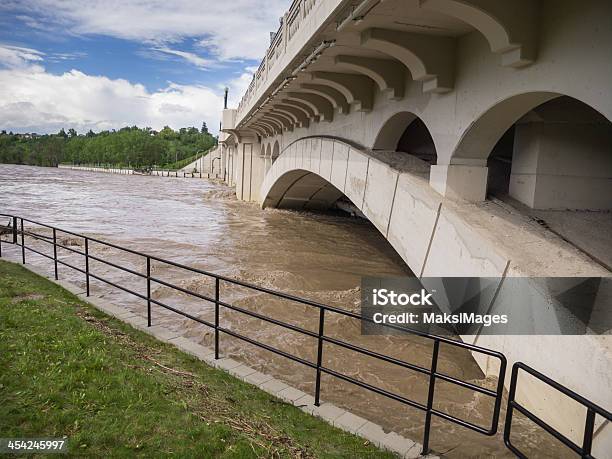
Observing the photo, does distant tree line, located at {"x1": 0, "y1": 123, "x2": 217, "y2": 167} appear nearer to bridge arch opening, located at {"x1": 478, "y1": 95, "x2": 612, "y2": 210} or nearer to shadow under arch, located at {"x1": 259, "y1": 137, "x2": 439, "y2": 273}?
shadow under arch, located at {"x1": 259, "y1": 137, "x2": 439, "y2": 273}

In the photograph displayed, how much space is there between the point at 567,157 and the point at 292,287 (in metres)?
5.89

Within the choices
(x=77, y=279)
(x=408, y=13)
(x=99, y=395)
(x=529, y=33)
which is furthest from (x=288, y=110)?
(x=99, y=395)

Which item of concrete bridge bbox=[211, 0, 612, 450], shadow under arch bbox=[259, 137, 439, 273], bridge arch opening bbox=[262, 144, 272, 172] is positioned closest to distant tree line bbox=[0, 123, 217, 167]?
bridge arch opening bbox=[262, 144, 272, 172]

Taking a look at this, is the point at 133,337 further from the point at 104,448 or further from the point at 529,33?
the point at 529,33

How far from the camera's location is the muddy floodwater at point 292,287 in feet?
16.6

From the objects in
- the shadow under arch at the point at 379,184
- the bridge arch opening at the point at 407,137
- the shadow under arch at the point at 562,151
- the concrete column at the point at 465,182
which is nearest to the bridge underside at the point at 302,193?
the shadow under arch at the point at 379,184

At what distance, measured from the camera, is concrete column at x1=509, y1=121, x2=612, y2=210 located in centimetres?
658

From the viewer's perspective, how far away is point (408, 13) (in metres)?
6.02

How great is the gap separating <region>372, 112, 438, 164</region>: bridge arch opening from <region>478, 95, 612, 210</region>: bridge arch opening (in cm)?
317

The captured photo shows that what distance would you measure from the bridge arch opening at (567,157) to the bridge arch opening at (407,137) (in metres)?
3.17

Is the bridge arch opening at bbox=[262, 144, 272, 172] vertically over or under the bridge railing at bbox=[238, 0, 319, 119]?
under

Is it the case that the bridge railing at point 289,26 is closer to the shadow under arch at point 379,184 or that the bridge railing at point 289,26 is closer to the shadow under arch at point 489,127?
the shadow under arch at point 379,184

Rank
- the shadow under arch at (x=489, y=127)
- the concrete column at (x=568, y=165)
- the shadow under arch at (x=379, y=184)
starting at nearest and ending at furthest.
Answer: the shadow under arch at (x=489, y=127), the concrete column at (x=568, y=165), the shadow under arch at (x=379, y=184)

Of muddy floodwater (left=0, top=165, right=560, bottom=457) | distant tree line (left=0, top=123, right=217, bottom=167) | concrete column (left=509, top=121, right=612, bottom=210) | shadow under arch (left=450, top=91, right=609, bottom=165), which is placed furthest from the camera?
distant tree line (left=0, top=123, right=217, bottom=167)
